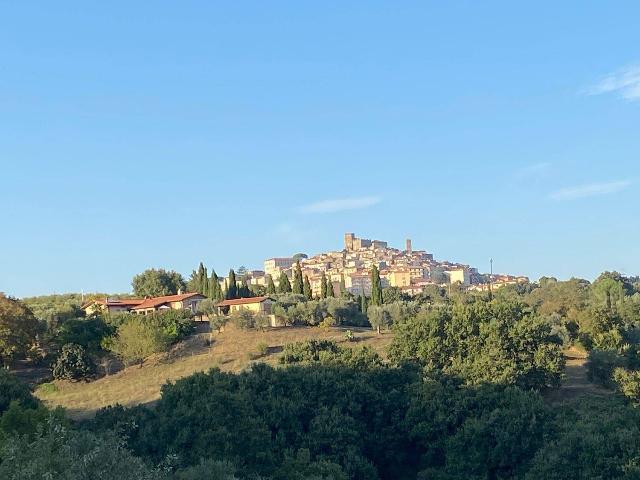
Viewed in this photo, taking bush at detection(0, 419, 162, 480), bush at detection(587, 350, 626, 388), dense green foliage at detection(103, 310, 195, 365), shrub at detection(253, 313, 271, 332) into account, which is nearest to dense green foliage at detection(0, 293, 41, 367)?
dense green foliage at detection(103, 310, 195, 365)

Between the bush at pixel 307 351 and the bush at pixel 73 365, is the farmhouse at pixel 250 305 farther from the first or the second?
the bush at pixel 307 351

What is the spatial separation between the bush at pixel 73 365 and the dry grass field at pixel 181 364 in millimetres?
725

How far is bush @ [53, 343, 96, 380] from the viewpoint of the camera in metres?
51.9

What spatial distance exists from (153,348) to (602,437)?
36.7 meters

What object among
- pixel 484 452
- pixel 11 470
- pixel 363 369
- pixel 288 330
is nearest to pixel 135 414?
pixel 363 369

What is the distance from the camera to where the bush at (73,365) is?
51.9 metres

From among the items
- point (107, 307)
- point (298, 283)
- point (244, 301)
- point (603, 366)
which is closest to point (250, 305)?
point (244, 301)

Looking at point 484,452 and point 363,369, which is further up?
point 363,369

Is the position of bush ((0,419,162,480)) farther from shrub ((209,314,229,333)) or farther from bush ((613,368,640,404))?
shrub ((209,314,229,333))

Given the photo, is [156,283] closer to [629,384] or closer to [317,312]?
[317,312]

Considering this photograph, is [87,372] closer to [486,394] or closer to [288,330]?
[288,330]

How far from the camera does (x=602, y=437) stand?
2544 centimetres

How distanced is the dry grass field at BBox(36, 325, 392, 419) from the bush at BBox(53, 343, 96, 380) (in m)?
0.72

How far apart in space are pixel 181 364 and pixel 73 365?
759 cm
